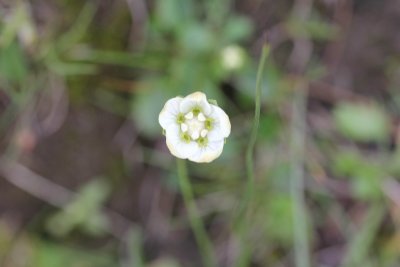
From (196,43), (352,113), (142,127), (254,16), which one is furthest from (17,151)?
(352,113)

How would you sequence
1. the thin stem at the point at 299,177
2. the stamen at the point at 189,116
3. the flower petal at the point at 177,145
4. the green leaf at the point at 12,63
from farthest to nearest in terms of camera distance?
the thin stem at the point at 299,177
the green leaf at the point at 12,63
the stamen at the point at 189,116
the flower petal at the point at 177,145

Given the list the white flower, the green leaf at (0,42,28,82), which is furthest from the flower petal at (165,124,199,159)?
the green leaf at (0,42,28,82)

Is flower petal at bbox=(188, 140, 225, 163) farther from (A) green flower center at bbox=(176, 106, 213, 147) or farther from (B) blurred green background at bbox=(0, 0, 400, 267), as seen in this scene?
(B) blurred green background at bbox=(0, 0, 400, 267)

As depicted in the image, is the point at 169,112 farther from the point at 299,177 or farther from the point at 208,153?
the point at 299,177

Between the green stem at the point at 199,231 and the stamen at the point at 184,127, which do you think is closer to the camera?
the stamen at the point at 184,127

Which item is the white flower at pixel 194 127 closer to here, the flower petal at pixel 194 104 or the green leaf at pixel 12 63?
the flower petal at pixel 194 104

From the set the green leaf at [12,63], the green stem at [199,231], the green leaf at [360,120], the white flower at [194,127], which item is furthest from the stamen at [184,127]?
the green leaf at [360,120]

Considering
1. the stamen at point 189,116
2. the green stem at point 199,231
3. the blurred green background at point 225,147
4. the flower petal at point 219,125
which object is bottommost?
the flower petal at point 219,125
